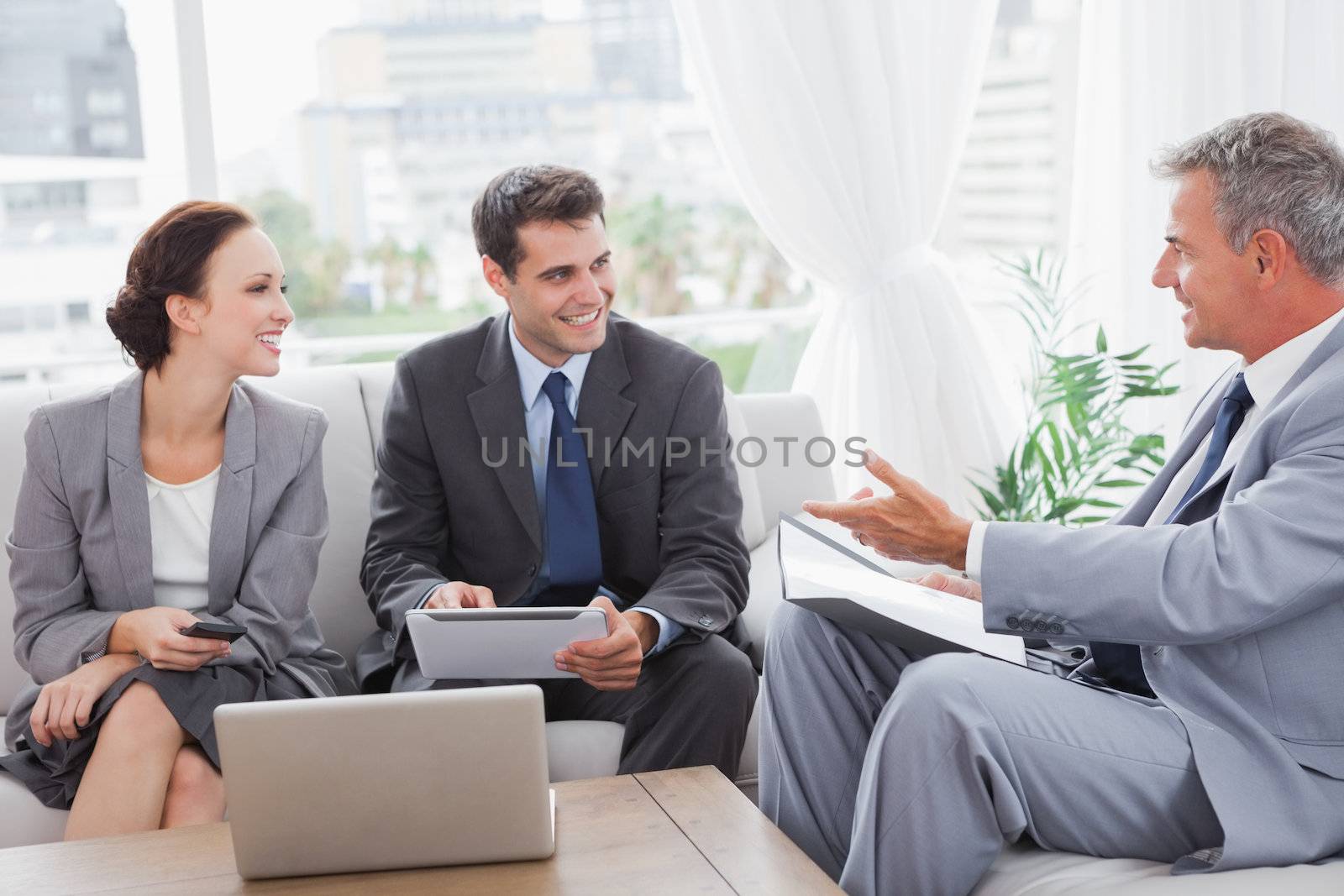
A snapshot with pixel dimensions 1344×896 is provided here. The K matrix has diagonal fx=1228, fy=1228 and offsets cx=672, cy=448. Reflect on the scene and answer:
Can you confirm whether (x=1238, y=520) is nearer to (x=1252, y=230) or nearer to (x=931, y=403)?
(x=1252, y=230)

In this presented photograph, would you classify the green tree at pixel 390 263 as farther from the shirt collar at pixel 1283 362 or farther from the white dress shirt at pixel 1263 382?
the shirt collar at pixel 1283 362

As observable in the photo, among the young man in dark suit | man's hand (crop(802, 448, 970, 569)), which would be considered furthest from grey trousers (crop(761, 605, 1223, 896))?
the young man in dark suit

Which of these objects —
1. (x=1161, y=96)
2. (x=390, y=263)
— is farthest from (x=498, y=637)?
(x=1161, y=96)

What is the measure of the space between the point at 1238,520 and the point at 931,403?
1.85 m

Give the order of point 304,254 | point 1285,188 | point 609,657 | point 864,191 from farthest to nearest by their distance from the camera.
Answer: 1. point 304,254
2. point 864,191
3. point 609,657
4. point 1285,188

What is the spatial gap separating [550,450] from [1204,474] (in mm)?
1130

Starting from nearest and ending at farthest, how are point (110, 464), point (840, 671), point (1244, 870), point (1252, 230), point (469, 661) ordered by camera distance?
point (1244, 870) → point (1252, 230) → point (840, 671) → point (469, 661) → point (110, 464)

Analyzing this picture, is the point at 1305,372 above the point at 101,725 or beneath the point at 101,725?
above

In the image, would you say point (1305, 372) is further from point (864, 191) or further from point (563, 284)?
point (864, 191)

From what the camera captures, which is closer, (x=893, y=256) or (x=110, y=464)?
(x=110, y=464)

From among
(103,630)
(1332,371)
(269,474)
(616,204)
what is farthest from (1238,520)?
(616,204)

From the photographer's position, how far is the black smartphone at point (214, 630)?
5.92ft

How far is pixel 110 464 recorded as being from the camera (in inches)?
79.9

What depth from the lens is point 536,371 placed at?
7.59 feet
